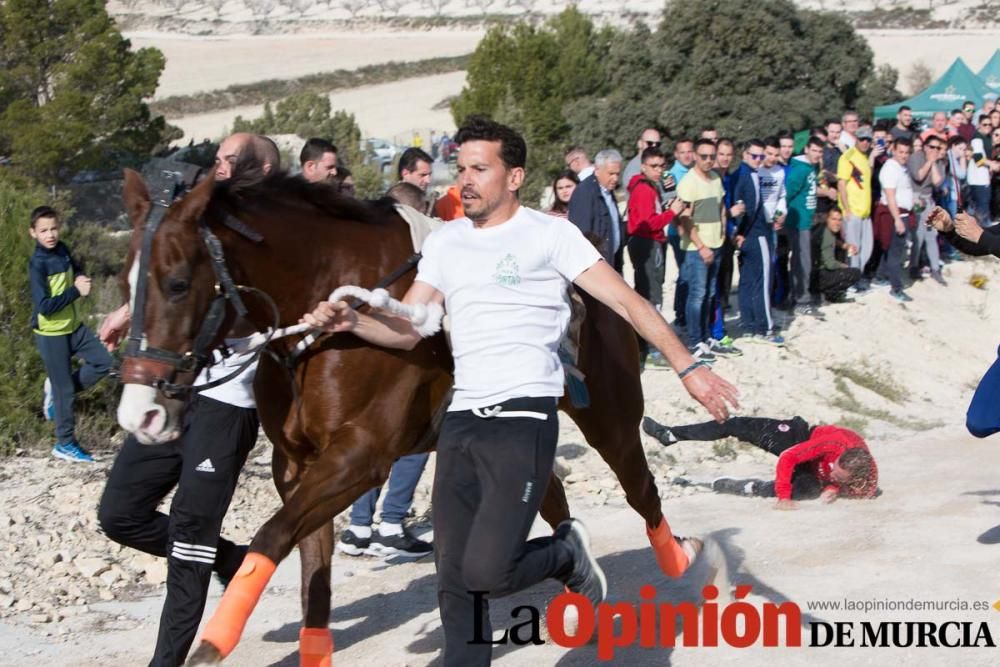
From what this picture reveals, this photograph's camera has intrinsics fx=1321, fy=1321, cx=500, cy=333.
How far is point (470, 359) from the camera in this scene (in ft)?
16.5

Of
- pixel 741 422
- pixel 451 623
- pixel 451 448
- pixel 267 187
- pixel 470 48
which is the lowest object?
pixel 470 48

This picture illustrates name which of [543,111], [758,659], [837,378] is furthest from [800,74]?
[758,659]

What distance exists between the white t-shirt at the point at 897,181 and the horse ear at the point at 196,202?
1314 cm

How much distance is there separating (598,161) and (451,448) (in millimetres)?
6853

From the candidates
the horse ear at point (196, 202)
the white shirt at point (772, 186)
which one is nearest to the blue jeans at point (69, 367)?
the horse ear at point (196, 202)

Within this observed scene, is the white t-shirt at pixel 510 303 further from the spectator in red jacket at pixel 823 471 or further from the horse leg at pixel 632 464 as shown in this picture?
the spectator in red jacket at pixel 823 471

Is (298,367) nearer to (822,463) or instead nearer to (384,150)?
(822,463)

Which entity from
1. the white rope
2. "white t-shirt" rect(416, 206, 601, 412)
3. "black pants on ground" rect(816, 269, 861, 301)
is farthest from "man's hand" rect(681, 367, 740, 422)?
"black pants on ground" rect(816, 269, 861, 301)

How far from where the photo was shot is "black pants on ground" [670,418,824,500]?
29.8 ft

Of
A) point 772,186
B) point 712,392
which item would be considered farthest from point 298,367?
point 772,186

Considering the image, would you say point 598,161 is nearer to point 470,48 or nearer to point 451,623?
point 451,623

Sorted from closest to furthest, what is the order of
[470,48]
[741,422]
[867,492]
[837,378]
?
[867,492]
[741,422]
[837,378]
[470,48]

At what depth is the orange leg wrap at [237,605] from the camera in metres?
4.68

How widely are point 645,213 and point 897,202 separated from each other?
5966 millimetres
